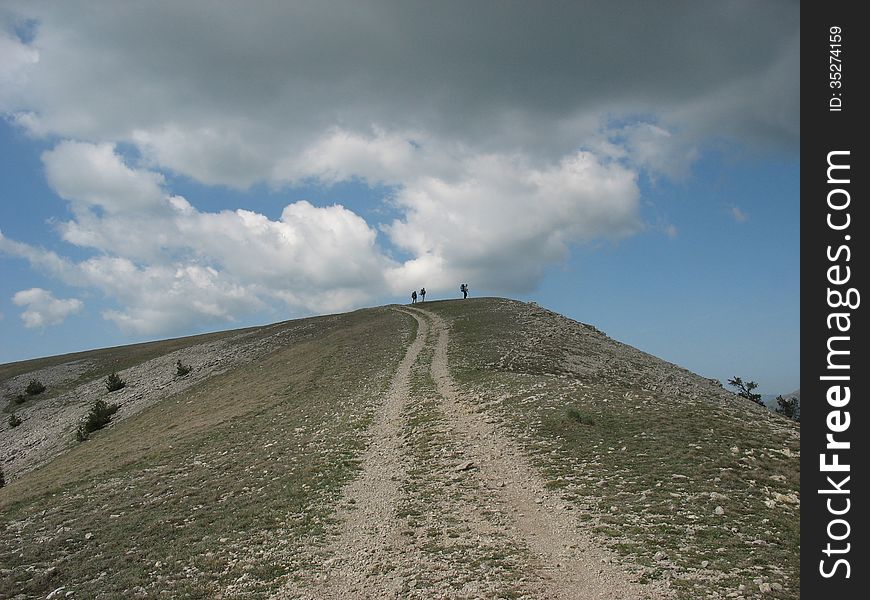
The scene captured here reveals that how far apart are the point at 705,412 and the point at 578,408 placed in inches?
216

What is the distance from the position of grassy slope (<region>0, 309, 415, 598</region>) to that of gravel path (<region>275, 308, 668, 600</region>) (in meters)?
1.21

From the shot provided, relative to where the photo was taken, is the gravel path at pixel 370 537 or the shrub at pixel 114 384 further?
the shrub at pixel 114 384

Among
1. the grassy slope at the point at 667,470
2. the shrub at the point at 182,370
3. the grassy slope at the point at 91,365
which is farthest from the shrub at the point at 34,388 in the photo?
the grassy slope at the point at 667,470

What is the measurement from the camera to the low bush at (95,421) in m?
37.8

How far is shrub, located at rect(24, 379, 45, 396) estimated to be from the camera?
60.0m

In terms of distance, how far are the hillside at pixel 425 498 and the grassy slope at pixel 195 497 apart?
97 mm

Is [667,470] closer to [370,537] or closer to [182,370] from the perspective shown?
[370,537]

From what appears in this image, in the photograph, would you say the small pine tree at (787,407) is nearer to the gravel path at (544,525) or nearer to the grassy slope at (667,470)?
the grassy slope at (667,470)

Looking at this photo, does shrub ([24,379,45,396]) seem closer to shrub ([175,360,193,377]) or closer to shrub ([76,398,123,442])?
shrub ([175,360,193,377])

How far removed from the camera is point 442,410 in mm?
25594

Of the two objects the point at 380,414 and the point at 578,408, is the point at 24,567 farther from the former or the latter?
the point at 578,408

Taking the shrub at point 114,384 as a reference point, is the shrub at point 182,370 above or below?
above

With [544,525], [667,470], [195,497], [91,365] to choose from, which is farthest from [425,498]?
[91,365]

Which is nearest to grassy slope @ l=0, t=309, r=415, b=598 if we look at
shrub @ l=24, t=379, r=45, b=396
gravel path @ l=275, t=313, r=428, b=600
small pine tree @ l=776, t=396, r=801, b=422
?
gravel path @ l=275, t=313, r=428, b=600
